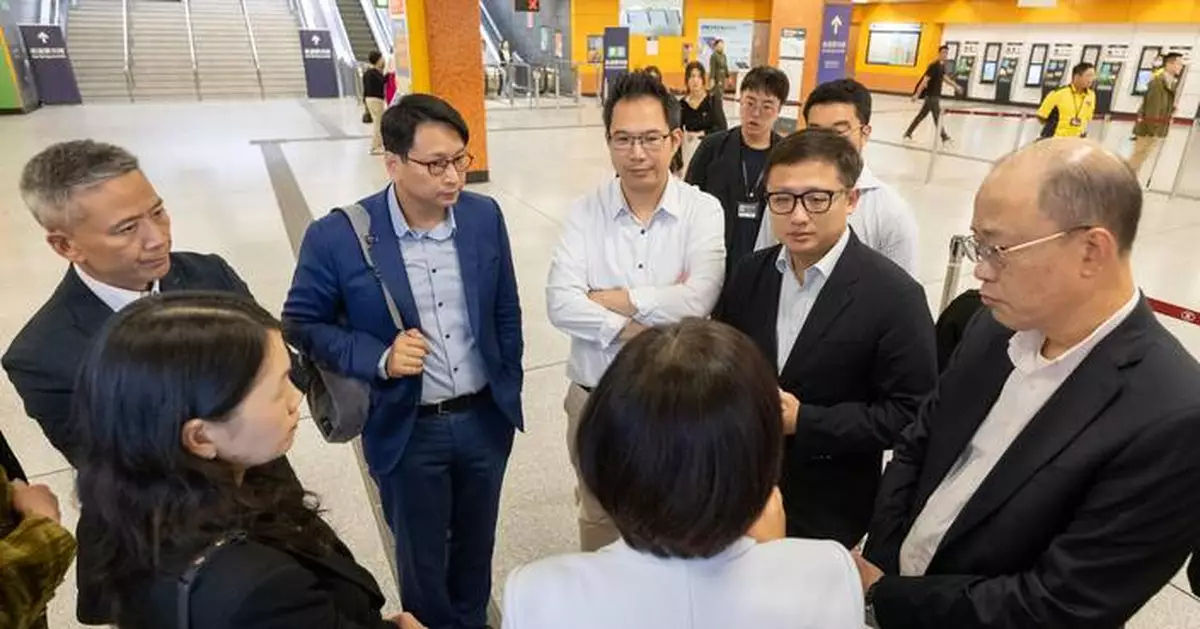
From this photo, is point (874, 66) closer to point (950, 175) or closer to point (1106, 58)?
point (1106, 58)

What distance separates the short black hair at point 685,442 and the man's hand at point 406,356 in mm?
961

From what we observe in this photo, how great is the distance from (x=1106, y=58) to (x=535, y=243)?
21.0 metres

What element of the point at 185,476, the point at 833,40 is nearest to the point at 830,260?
the point at 185,476

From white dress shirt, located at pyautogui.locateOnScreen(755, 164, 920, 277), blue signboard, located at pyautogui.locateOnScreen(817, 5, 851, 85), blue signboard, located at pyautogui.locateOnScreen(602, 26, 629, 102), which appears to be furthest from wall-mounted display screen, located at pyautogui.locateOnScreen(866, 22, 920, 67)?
white dress shirt, located at pyautogui.locateOnScreen(755, 164, 920, 277)

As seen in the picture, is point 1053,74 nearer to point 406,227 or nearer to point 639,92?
point 639,92

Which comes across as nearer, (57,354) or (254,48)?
(57,354)

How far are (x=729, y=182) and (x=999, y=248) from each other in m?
1.81

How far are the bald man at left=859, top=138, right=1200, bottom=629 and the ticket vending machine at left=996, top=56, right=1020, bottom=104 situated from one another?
Answer: 24806mm

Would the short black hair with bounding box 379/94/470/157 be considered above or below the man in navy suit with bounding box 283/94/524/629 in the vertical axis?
above

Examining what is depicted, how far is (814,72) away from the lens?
39.0 feet

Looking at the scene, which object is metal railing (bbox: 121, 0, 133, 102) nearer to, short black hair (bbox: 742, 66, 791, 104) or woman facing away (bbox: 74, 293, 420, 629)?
short black hair (bbox: 742, 66, 791, 104)

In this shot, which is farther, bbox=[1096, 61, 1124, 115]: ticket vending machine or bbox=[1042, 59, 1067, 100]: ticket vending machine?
bbox=[1042, 59, 1067, 100]: ticket vending machine

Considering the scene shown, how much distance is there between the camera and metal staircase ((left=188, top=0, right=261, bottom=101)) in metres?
16.2

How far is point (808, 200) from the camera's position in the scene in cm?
159
